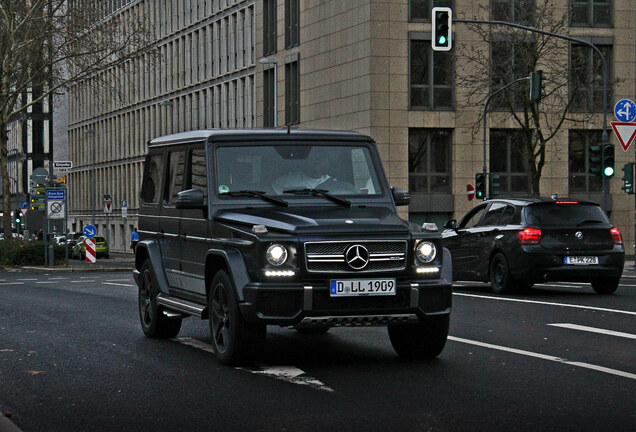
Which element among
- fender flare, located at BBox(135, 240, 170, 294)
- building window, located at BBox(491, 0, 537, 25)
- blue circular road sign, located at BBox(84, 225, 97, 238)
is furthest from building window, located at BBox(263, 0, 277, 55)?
fender flare, located at BBox(135, 240, 170, 294)

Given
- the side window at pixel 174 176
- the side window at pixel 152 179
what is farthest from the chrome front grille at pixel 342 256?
the side window at pixel 152 179

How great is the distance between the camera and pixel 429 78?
189 feet

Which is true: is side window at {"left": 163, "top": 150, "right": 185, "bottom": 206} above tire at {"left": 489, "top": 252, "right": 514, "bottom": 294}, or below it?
above

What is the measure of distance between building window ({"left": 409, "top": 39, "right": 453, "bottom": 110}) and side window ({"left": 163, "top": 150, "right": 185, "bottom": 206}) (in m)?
44.8

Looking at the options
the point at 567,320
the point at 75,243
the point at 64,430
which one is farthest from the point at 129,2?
the point at 64,430

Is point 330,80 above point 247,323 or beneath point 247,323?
above

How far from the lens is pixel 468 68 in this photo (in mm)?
57000

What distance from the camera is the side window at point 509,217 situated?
20859 millimetres

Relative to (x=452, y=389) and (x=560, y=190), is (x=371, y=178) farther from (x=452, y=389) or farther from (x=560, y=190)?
(x=560, y=190)

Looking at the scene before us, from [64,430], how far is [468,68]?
166 feet

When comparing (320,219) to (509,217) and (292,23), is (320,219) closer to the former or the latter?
(509,217)

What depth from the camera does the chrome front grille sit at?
33.5ft

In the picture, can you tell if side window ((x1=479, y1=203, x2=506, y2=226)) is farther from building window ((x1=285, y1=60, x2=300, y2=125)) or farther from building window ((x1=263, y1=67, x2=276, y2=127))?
building window ((x1=263, y1=67, x2=276, y2=127))

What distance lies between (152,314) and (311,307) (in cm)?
368
